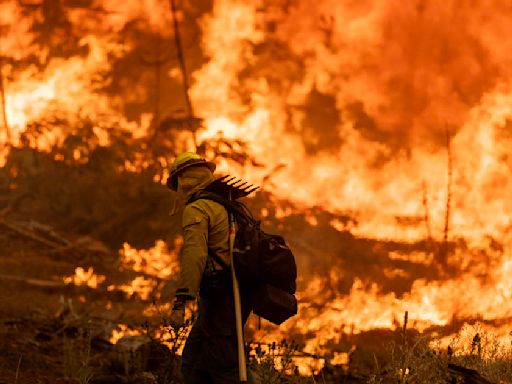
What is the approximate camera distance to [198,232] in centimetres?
353

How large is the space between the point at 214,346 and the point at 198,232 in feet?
2.25

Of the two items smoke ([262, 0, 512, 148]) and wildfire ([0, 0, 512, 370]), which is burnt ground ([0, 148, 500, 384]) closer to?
wildfire ([0, 0, 512, 370])

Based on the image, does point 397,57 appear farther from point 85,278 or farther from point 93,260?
point 85,278

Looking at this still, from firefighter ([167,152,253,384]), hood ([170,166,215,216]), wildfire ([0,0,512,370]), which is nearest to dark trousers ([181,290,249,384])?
firefighter ([167,152,253,384])

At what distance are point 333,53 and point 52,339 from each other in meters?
6.22

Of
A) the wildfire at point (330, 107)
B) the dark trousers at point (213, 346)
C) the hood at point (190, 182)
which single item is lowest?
the dark trousers at point (213, 346)

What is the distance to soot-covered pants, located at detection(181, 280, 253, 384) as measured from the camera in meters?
→ 3.60

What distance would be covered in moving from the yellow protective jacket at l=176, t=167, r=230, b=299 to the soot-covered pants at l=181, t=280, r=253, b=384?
0.25m

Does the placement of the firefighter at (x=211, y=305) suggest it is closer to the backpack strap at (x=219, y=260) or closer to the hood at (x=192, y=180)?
the backpack strap at (x=219, y=260)

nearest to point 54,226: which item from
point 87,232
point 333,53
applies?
point 87,232

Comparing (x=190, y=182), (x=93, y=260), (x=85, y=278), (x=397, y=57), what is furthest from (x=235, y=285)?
(x=397, y=57)

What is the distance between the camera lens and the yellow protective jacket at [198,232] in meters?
3.42

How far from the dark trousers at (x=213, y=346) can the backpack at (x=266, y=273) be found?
0.55 ft

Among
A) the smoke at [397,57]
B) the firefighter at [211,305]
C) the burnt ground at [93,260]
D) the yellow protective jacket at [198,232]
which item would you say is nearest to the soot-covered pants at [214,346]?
the firefighter at [211,305]
